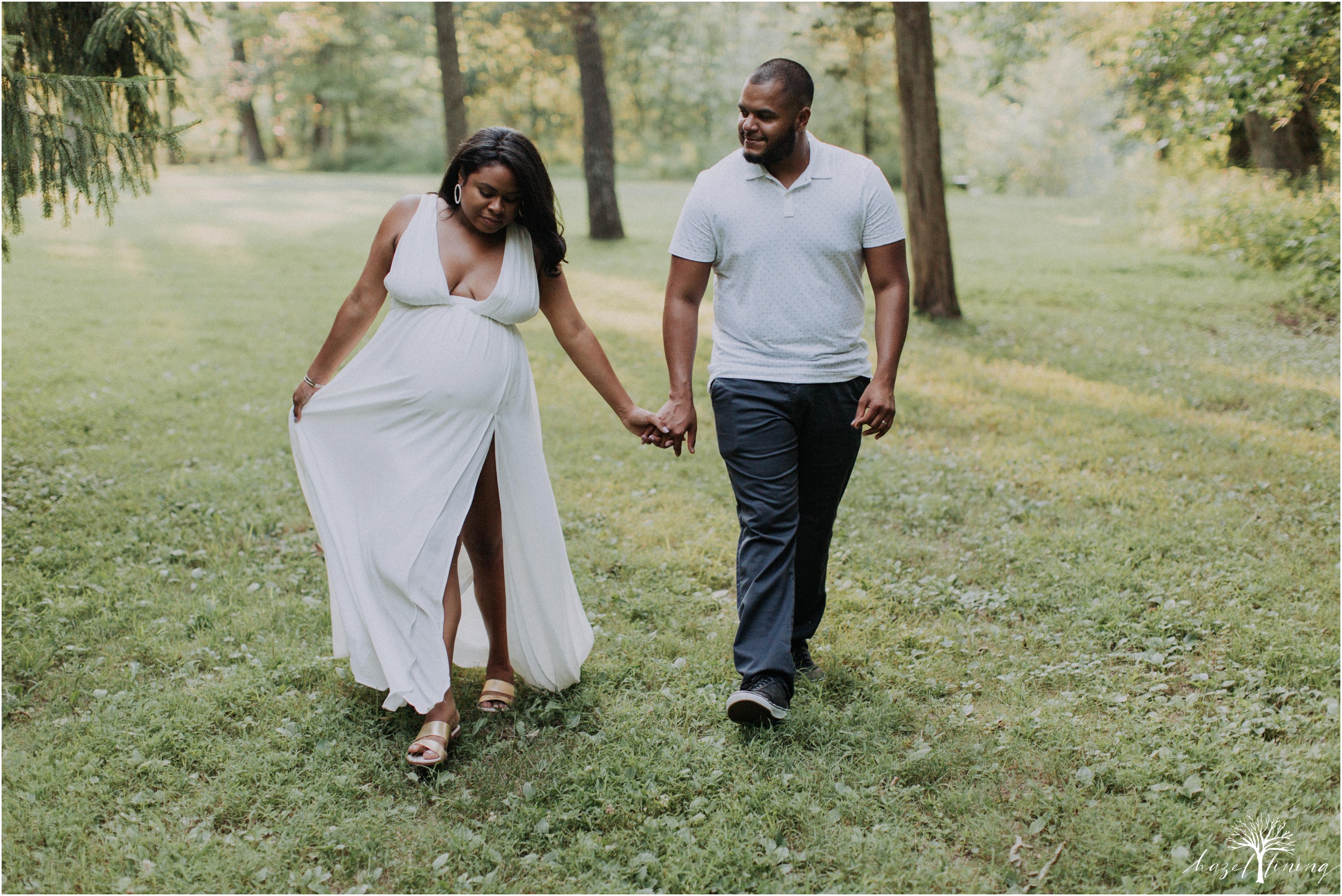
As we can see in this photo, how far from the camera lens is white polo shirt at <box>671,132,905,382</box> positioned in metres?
3.78

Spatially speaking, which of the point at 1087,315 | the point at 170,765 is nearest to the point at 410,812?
the point at 170,765

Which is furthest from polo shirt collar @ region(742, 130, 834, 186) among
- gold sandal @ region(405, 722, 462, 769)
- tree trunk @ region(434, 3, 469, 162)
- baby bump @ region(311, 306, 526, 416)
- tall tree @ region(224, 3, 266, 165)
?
tall tree @ region(224, 3, 266, 165)

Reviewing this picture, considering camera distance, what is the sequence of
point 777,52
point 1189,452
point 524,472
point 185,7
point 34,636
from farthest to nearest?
point 777,52
point 1189,452
point 185,7
point 34,636
point 524,472

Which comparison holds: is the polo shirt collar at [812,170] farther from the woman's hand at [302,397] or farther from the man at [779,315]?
the woman's hand at [302,397]

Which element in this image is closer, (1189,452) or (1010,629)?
(1010,629)

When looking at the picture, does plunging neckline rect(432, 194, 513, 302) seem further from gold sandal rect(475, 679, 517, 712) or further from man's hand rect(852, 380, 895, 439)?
gold sandal rect(475, 679, 517, 712)

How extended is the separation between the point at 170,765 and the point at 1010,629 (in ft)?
11.8

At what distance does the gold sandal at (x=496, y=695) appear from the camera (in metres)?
4.03

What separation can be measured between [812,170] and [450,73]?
12.1m

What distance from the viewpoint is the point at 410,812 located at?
340 cm

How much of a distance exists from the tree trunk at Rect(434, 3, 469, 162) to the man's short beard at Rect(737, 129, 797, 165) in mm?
11308

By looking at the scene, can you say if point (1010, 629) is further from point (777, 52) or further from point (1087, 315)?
point (777, 52)

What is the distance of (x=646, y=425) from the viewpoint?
13.3ft

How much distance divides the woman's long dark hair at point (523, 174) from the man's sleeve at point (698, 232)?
18.5 inches
